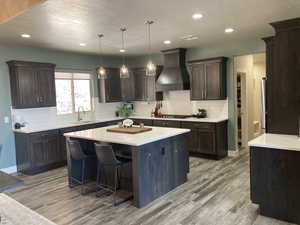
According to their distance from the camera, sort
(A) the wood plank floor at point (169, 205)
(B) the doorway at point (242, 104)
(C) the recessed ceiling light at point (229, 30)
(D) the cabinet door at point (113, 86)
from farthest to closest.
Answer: (D) the cabinet door at point (113, 86), (B) the doorway at point (242, 104), (C) the recessed ceiling light at point (229, 30), (A) the wood plank floor at point (169, 205)

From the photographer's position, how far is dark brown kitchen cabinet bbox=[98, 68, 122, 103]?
695cm

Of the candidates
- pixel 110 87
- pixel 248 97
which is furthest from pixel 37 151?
pixel 248 97

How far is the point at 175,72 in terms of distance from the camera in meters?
6.27

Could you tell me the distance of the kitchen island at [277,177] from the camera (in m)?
2.80

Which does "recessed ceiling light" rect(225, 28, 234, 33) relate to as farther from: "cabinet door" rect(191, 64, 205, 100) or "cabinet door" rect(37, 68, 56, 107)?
"cabinet door" rect(37, 68, 56, 107)

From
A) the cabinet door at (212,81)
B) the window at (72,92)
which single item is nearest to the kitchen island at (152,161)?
the cabinet door at (212,81)

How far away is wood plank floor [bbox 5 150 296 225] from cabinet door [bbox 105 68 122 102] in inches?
119

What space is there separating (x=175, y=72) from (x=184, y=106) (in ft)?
3.36

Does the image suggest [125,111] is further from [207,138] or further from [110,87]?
[207,138]

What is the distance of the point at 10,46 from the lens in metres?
5.17

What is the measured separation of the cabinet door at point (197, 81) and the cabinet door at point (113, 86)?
2.44 metres

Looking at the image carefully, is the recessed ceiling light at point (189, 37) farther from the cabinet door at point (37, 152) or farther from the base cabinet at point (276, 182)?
the cabinet door at point (37, 152)

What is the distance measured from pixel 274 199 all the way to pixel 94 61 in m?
5.71

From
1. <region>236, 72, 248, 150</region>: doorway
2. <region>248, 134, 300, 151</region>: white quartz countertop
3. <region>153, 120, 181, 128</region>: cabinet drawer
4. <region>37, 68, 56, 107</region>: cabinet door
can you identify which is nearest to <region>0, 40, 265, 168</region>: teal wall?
<region>37, 68, 56, 107</region>: cabinet door
